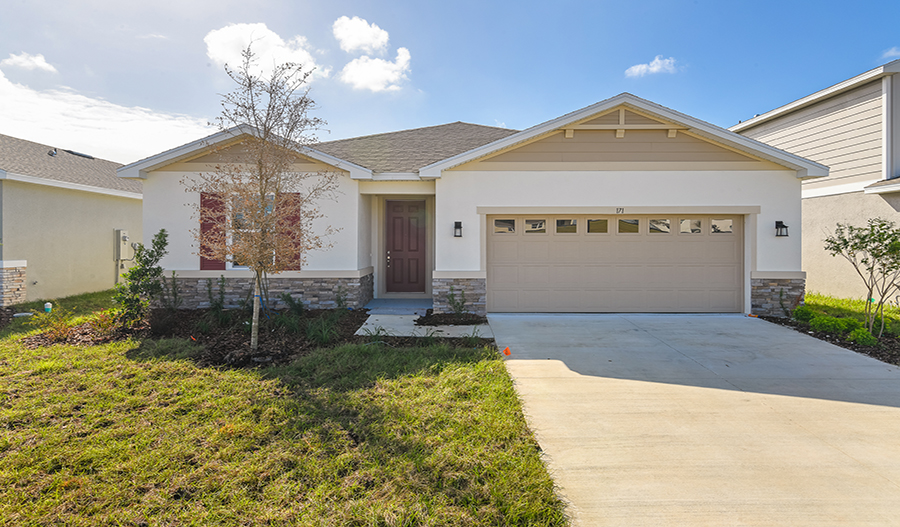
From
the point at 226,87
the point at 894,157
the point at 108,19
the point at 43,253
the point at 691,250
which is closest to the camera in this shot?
the point at 226,87

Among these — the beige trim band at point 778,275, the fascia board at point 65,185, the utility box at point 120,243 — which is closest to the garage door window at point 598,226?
the beige trim band at point 778,275

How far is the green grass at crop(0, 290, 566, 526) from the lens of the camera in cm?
254

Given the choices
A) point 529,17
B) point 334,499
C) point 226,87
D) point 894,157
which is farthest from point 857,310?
point 226,87

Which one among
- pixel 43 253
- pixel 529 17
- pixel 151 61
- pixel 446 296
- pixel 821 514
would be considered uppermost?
pixel 529 17

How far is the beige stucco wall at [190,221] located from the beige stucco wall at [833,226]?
11461mm

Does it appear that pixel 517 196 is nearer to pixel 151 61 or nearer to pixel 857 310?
pixel 857 310

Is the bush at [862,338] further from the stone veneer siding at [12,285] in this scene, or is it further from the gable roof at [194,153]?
the stone veneer siding at [12,285]

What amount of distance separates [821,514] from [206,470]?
3.82 m

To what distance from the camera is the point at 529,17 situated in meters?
9.98

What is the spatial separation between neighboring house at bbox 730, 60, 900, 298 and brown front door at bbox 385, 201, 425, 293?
1014 centimetres

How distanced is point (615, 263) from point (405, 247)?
15.6 ft

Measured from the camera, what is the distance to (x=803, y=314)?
309 inches

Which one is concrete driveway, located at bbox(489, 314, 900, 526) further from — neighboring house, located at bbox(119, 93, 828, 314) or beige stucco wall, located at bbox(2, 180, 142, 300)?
beige stucco wall, located at bbox(2, 180, 142, 300)

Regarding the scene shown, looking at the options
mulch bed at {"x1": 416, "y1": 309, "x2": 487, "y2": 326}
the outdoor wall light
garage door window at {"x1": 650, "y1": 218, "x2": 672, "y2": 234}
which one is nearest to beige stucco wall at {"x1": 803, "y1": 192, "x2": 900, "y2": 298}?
the outdoor wall light
